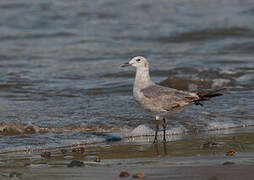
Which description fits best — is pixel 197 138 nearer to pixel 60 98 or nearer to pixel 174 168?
pixel 174 168

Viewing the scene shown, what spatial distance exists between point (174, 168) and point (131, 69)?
23.2 ft

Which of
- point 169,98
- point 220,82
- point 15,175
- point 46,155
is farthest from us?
point 220,82

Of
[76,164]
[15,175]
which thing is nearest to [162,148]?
[76,164]

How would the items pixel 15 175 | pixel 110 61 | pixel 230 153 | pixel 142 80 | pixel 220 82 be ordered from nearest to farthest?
pixel 15 175 → pixel 230 153 → pixel 142 80 → pixel 220 82 → pixel 110 61

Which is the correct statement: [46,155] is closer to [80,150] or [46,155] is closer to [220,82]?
[80,150]

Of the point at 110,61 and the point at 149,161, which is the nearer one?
the point at 149,161

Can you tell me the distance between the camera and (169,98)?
660cm

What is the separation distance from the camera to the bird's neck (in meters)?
7.08

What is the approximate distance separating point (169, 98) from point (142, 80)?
0.67 m

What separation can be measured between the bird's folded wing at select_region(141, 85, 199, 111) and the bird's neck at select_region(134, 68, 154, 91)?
0.29 metres

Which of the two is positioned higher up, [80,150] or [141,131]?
[141,131]

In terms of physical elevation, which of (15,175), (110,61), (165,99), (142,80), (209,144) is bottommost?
(15,175)

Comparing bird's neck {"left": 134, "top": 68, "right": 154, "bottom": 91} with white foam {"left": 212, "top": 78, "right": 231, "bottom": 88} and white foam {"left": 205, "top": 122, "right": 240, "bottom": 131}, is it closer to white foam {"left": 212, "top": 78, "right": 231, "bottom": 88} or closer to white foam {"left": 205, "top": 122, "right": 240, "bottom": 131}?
white foam {"left": 205, "top": 122, "right": 240, "bottom": 131}

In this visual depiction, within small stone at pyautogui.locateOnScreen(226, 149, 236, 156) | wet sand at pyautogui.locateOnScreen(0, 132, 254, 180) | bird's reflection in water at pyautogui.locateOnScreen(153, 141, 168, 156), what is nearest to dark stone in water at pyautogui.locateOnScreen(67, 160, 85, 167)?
wet sand at pyautogui.locateOnScreen(0, 132, 254, 180)
